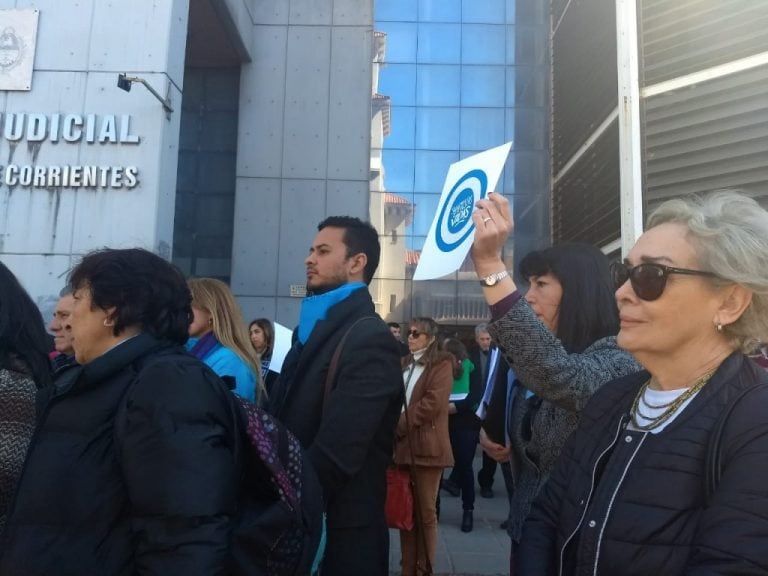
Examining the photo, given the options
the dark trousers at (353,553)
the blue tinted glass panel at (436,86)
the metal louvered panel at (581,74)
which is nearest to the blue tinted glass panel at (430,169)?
the blue tinted glass panel at (436,86)

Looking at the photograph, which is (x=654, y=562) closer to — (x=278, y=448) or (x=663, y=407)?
(x=663, y=407)

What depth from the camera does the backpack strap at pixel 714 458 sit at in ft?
4.37

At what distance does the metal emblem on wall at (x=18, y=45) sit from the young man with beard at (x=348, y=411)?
7.42 meters

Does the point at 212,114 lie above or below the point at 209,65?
below

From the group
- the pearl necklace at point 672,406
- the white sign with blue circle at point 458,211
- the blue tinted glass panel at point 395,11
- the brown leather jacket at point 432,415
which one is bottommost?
the brown leather jacket at point 432,415

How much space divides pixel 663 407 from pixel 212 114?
38.1 feet

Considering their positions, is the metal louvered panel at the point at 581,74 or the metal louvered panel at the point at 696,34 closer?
the metal louvered panel at the point at 696,34

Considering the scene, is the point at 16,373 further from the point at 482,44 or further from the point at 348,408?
the point at 482,44

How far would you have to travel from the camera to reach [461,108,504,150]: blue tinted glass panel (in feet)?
44.8

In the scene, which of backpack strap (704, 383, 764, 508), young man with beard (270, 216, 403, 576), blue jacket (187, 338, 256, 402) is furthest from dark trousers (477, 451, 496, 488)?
backpack strap (704, 383, 764, 508)

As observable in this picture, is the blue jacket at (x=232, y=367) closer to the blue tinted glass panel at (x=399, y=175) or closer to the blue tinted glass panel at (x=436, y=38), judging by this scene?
the blue tinted glass panel at (x=399, y=175)

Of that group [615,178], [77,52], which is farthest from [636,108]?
[77,52]

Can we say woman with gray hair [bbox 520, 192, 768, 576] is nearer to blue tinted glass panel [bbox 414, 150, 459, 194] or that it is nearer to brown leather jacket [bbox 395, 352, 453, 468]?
brown leather jacket [bbox 395, 352, 453, 468]

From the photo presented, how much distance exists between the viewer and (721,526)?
126 cm
